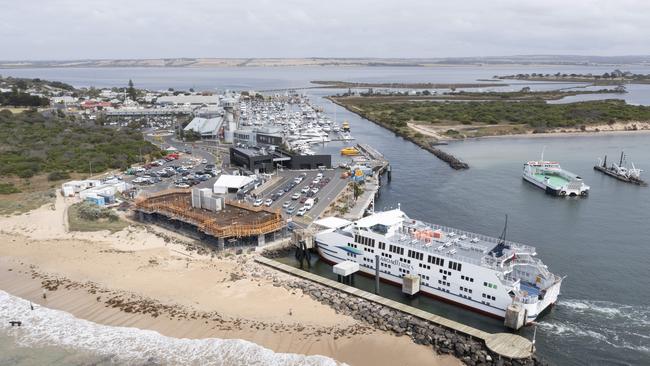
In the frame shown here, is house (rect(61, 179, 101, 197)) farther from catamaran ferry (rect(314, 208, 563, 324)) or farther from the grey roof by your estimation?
the grey roof

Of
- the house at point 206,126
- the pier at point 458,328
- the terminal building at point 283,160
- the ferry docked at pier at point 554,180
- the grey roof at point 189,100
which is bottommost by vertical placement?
the pier at point 458,328

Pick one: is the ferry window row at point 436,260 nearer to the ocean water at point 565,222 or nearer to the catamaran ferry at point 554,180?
the ocean water at point 565,222

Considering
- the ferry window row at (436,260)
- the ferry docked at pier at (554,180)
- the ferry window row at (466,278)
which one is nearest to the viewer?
the ferry window row at (466,278)

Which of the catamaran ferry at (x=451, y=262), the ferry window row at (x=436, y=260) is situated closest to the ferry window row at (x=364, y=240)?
the catamaran ferry at (x=451, y=262)

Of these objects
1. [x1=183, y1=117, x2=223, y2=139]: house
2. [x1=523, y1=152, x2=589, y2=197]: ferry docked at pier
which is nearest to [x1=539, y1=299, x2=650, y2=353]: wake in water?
[x1=523, y1=152, x2=589, y2=197]: ferry docked at pier

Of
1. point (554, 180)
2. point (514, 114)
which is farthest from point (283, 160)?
point (514, 114)

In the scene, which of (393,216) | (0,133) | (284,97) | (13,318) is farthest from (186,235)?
(284,97)
